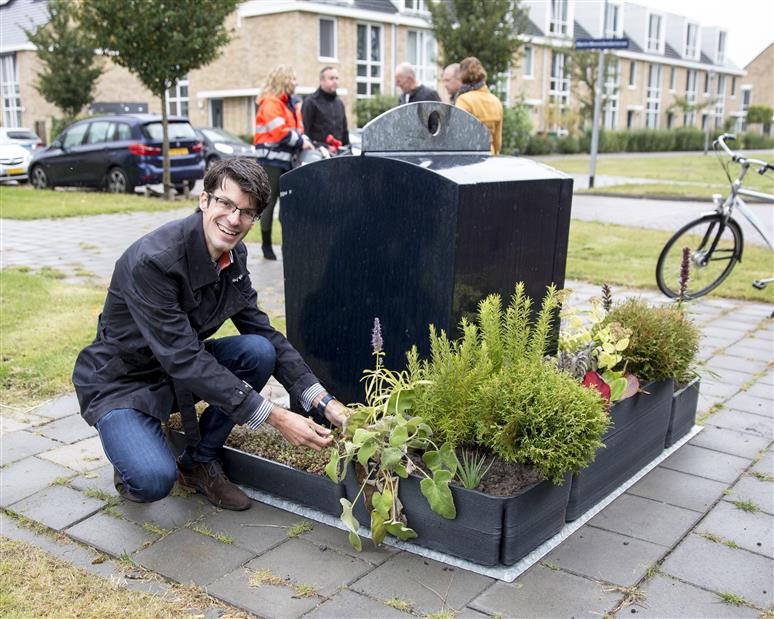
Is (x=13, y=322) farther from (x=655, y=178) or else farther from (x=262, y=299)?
(x=655, y=178)

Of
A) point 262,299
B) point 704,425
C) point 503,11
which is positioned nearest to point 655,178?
point 503,11

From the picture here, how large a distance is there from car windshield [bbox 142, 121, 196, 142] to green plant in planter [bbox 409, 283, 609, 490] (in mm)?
14254

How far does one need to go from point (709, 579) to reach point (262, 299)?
460 centimetres

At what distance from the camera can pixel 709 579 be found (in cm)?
277

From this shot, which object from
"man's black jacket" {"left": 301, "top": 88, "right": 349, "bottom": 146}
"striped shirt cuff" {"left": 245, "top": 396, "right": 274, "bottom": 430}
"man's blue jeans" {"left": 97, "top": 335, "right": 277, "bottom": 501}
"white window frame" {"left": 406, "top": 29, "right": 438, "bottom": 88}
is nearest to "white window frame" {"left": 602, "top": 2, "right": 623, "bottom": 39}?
"white window frame" {"left": 406, "top": 29, "right": 438, "bottom": 88}

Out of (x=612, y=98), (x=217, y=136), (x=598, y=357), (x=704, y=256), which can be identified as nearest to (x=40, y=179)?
(x=217, y=136)

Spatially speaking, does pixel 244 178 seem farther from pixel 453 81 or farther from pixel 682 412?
pixel 453 81

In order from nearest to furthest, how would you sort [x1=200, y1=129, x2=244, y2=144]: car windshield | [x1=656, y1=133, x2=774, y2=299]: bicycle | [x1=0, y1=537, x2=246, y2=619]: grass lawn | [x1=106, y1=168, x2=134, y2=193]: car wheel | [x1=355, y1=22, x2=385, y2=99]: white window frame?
[x1=0, y1=537, x2=246, y2=619]: grass lawn
[x1=656, y1=133, x2=774, y2=299]: bicycle
[x1=106, y1=168, x2=134, y2=193]: car wheel
[x1=200, y1=129, x2=244, y2=144]: car windshield
[x1=355, y1=22, x2=385, y2=99]: white window frame

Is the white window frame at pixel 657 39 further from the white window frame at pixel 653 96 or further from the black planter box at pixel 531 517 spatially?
the black planter box at pixel 531 517

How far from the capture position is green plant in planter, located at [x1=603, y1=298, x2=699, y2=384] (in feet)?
12.0

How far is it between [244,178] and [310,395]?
2.93 ft

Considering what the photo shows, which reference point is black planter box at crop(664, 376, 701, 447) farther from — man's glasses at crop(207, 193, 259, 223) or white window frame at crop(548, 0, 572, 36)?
white window frame at crop(548, 0, 572, 36)

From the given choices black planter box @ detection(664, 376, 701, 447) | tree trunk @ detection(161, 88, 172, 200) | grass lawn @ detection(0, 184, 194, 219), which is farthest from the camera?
tree trunk @ detection(161, 88, 172, 200)

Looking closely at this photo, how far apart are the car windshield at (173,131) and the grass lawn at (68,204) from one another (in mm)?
1419
